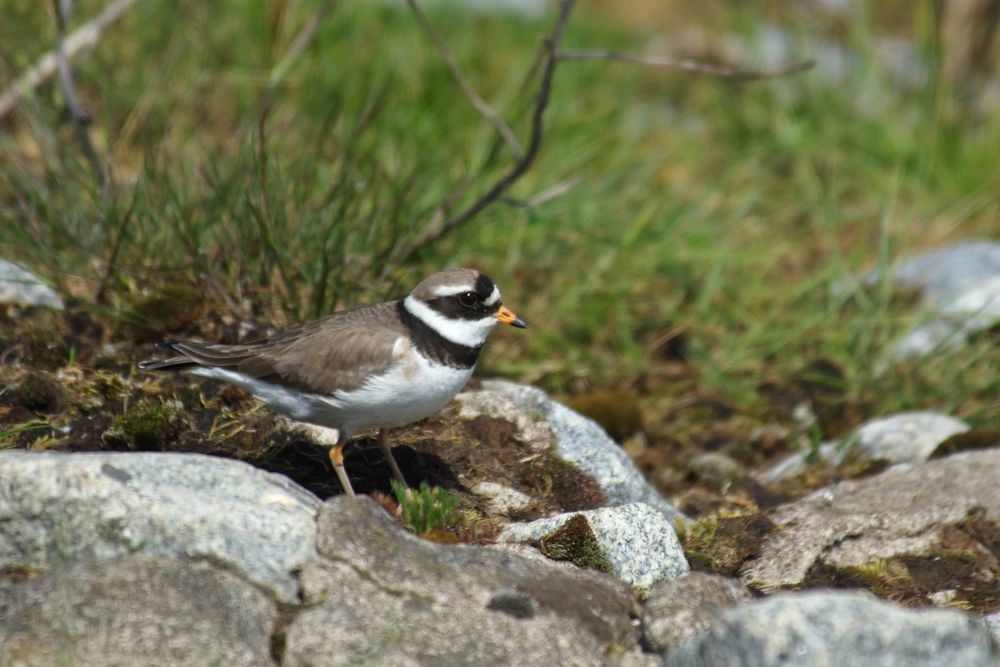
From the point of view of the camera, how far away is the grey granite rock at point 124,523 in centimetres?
398

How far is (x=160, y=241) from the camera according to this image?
637 centimetres

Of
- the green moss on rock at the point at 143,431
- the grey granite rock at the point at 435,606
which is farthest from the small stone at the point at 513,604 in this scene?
the green moss on rock at the point at 143,431

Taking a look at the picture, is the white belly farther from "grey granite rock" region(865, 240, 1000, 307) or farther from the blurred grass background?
"grey granite rock" region(865, 240, 1000, 307)

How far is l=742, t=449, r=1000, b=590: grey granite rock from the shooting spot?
5.06 m

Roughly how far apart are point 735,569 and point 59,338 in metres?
3.46

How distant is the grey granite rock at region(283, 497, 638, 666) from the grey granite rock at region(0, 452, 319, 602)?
139mm

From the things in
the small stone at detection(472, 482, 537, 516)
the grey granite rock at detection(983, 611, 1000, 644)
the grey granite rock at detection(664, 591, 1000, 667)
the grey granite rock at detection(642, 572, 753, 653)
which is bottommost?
the small stone at detection(472, 482, 537, 516)

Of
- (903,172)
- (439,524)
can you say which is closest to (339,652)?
(439,524)

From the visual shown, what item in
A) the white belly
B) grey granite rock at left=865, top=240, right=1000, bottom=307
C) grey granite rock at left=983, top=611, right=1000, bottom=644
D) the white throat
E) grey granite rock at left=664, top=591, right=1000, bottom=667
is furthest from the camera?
grey granite rock at left=865, top=240, right=1000, bottom=307

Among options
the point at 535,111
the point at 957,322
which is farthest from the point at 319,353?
the point at 957,322

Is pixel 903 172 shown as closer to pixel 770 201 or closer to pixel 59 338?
pixel 770 201

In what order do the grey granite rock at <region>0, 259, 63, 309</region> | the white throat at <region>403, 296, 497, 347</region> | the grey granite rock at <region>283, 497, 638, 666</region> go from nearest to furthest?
the grey granite rock at <region>283, 497, 638, 666</region>
the white throat at <region>403, 296, 497, 347</region>
the grey granite rock at <region>0, 259, 63, 309</region>

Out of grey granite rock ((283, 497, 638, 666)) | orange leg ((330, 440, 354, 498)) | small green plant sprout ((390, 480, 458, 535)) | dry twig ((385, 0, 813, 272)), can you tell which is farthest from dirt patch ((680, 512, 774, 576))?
dry twig ((385, 0, 813, 272))

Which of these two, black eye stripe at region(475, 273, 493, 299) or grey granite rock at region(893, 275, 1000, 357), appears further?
grey granite rock at region(893, 275, 1000, 357)
